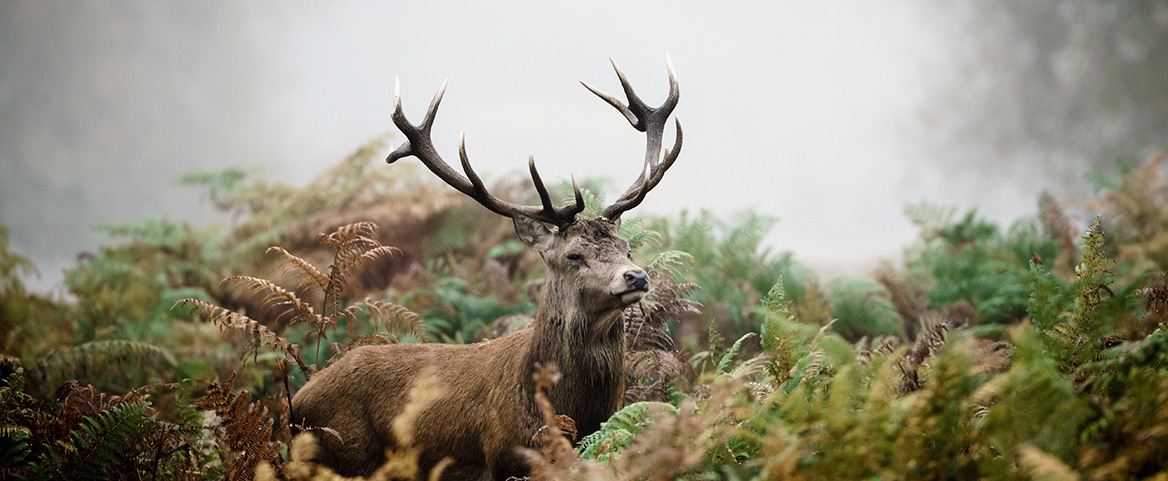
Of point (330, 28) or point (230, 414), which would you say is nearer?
point (230, 414)

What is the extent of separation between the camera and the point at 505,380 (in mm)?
3477

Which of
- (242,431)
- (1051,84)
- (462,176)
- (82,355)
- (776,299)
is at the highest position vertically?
(1051,84)

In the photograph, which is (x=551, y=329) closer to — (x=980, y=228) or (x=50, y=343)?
(x=50, y=343)

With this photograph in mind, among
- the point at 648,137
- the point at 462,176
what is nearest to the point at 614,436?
the point at 462,176

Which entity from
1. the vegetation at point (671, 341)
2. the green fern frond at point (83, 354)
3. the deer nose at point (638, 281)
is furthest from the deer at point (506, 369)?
the green fern frond at point (83, 354)

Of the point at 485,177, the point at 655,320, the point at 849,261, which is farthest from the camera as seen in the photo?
the point at 849,261

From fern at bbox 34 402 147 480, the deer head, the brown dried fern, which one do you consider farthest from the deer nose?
fern at bbox 34 402 147 480

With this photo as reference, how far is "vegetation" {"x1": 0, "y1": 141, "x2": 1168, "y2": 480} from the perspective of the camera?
1.86 meters

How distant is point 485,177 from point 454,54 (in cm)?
418

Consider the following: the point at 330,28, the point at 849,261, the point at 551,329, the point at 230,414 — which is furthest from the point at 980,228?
the point at 330,28

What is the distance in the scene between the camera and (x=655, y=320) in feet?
14.4

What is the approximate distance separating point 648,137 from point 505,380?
5.30ft

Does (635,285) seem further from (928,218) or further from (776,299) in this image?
(928,218)

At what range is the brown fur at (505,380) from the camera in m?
3.33
